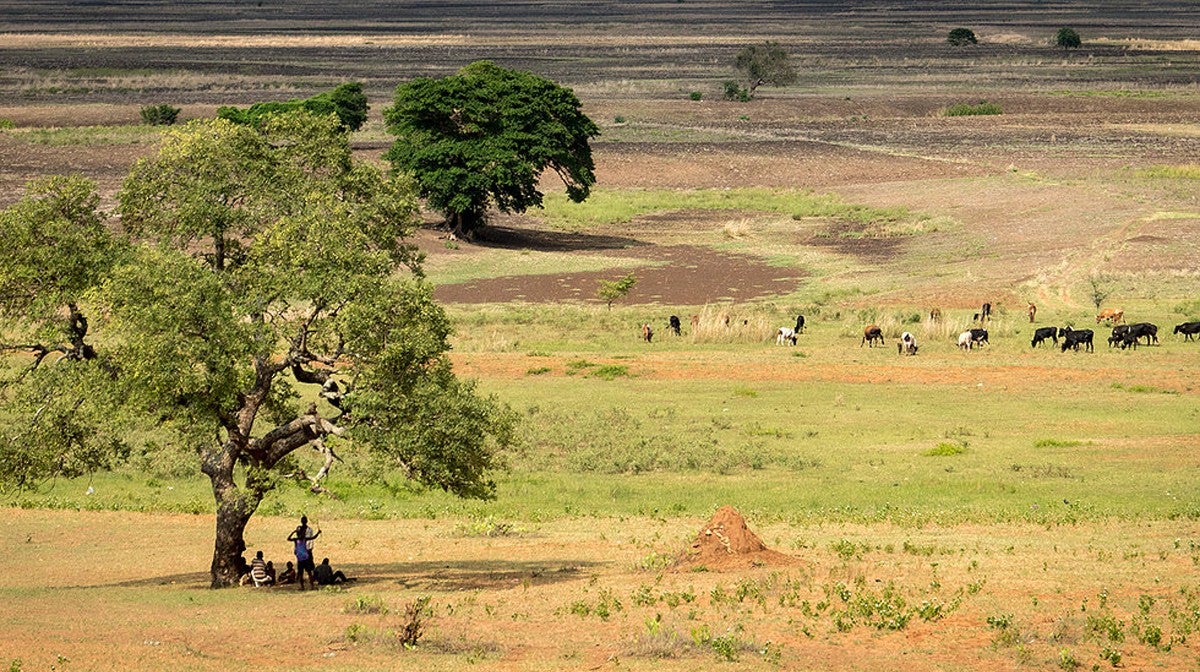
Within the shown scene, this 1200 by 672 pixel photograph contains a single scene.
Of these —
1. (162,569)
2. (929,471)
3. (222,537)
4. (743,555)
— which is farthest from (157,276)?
(929,471)

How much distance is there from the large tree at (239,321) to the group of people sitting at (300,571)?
1.27 feet

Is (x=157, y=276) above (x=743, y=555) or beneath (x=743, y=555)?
above

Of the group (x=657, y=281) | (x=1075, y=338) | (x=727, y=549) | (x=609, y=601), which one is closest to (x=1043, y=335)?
(x=1075, y=338)

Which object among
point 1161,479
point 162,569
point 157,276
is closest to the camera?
point 157,276

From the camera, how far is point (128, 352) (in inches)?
917

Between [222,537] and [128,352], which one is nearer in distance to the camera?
[128,352]

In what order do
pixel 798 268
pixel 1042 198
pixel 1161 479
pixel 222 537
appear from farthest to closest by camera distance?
pixel 1042 198 < pixel 798 268 < pixel 1161 479 < pixel 222 537

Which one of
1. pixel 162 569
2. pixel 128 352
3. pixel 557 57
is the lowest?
pixel 162 569

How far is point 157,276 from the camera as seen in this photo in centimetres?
2320

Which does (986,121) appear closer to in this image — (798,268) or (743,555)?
(798,268)

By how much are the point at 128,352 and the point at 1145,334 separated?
37566 millimetres

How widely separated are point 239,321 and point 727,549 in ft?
26.3

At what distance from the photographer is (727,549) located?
82.6 ft

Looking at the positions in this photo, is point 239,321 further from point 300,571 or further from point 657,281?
point 657,281
